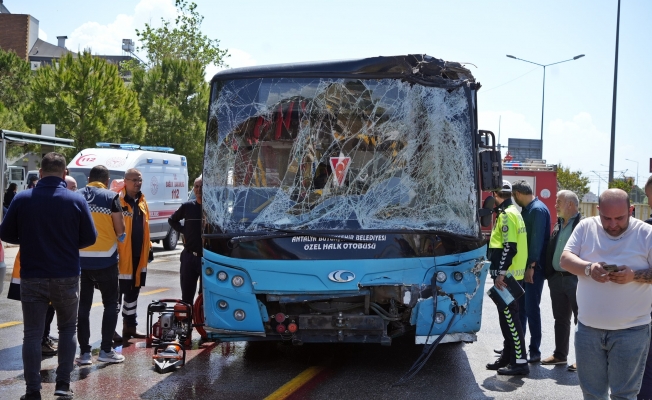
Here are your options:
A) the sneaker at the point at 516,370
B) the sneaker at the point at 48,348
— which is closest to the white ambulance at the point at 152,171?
the sneaker at the point at 48,348

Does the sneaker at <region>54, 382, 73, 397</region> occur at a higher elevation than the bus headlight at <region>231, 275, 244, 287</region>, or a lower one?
lower

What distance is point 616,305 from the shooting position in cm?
489

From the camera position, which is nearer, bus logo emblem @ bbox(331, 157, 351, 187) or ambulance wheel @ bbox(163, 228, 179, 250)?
bus logo emblem @ bbox(331, 157, 351, 187)

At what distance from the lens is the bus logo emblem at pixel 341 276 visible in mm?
6777

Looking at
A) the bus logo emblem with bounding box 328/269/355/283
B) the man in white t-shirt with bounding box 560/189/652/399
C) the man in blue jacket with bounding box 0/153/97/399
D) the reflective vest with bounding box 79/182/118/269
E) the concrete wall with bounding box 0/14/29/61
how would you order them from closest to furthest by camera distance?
the man in white t-shirt with bounding box 560/189/652/399
the man in blue jacket with bounding box 0/153/97/399
the bus logo emblem with bounding box 328/269/355/283
the reflective vest with bounding box 79/182/118/269
the concrete wall with bounding box 0/14/29/61

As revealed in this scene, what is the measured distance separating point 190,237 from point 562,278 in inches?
159

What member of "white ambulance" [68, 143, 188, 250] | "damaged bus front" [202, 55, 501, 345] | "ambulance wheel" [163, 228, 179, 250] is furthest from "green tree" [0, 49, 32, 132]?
"damaged bus front" [202, 55, 501, 345]

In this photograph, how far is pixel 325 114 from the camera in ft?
23.4

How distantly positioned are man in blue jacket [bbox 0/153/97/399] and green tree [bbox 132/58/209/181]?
1166 inches

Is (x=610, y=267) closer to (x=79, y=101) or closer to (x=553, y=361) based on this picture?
(x=553, y=361)

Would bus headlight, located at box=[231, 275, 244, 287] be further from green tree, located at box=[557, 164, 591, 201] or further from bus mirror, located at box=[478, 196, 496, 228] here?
green tree, located at box=[557, 164, 591, 201]

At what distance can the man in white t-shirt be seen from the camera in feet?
16.0

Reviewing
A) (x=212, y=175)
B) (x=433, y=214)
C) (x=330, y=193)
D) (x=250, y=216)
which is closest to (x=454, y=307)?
(x=433, y=214)

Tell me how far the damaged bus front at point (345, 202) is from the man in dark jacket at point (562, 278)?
43.7 inches
